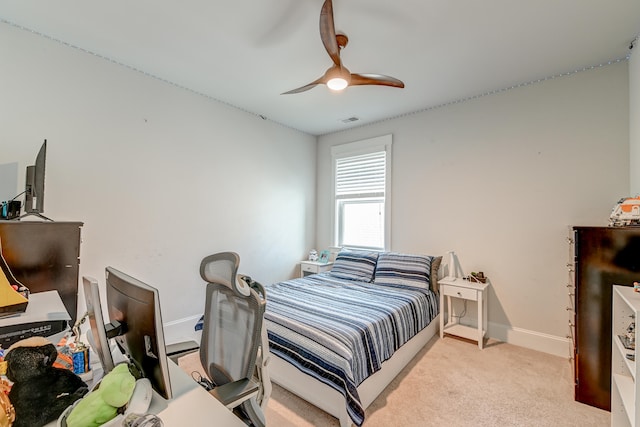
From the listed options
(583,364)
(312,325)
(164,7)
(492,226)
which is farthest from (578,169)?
(164,7)

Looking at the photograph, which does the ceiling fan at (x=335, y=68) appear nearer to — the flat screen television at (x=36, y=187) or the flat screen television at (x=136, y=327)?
the flat screen television at (x=136, y=327)

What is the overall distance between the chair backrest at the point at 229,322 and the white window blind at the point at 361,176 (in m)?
2.94

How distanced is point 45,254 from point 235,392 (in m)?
1.69

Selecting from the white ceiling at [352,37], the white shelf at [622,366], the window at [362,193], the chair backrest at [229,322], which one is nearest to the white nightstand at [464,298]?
the window at [362,193]

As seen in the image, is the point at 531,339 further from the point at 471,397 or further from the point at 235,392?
the point at 235,392

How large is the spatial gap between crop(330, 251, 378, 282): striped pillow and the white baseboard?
1.43 meters

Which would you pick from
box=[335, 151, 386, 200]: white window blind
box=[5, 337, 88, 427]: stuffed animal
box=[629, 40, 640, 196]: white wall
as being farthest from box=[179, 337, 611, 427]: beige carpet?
box=[335, 151, 386, 200]: white window blind

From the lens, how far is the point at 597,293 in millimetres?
1997

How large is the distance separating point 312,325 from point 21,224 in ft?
6.62

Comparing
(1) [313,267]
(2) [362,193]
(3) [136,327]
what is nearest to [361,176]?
(2) [362,193]

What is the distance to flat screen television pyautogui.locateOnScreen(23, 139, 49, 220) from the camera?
1.85 m

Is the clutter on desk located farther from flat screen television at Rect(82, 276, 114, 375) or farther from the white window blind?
flat screen television at Rect(82, 276, 114, 375)

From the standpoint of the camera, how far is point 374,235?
4.12m

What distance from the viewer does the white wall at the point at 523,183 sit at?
2578 millimetres
